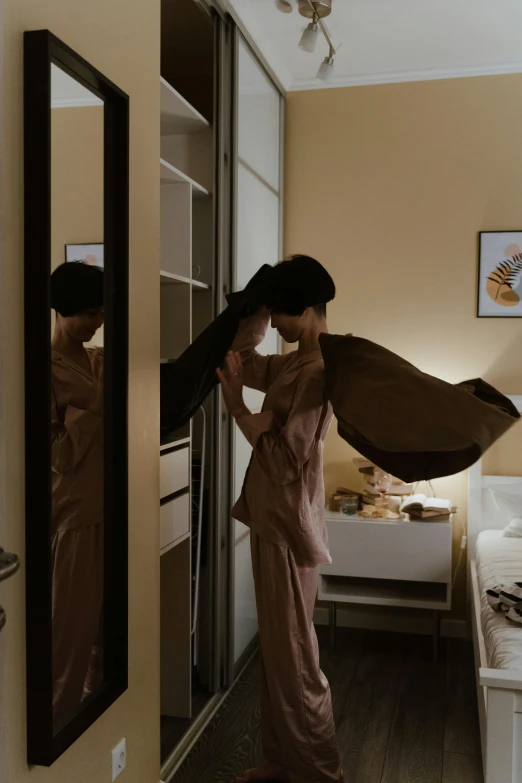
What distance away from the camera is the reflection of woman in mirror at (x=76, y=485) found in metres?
1.46

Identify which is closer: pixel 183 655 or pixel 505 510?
pixel 183 655

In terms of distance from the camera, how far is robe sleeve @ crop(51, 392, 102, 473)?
1.45 m

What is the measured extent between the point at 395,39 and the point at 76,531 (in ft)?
8.93

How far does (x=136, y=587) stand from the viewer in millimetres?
1883

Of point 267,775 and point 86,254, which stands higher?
point 86,254

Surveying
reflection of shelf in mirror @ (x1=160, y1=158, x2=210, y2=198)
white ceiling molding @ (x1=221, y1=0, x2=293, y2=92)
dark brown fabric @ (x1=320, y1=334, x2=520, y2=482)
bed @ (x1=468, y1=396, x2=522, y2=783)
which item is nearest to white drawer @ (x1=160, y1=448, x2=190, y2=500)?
dark brown fabric @ (x1=320, y1=334, x2=520, y2=482)

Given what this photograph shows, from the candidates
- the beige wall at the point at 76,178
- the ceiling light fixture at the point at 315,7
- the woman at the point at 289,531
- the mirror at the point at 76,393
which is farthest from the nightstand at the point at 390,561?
the beige wall at the point at 76,178

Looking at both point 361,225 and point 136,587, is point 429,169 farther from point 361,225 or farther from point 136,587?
point 136,587

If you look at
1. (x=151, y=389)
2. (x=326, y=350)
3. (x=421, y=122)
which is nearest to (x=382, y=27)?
(x=421, y=122)

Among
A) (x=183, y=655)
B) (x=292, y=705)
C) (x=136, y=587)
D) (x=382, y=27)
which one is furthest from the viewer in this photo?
(x=382, y=27)

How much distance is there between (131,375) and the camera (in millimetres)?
1817

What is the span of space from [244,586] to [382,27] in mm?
2477

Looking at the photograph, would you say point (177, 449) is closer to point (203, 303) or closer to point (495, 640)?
point (203, 303)

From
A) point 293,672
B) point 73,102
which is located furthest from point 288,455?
point 73,102
